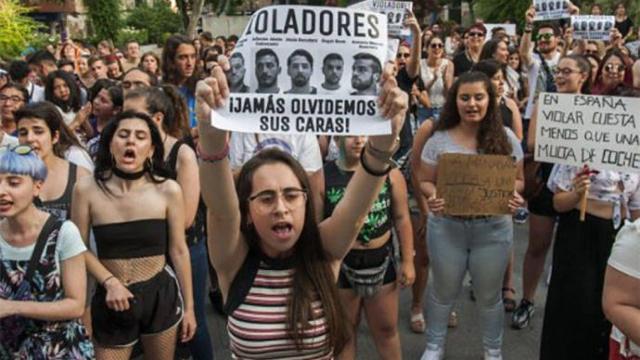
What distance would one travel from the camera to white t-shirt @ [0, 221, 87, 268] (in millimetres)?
2621

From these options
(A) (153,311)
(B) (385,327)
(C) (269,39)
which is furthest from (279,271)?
(B) (385,327)

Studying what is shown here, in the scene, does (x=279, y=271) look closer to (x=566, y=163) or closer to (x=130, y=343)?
(x=130, y=343)

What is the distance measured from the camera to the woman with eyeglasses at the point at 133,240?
10.1 ft

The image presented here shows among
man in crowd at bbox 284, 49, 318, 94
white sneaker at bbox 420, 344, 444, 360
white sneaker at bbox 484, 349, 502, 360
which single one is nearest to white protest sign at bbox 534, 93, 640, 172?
white sneaker at bbox 484, 349, 502, 360

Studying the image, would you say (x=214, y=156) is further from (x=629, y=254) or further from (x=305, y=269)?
(x=629, y=254)

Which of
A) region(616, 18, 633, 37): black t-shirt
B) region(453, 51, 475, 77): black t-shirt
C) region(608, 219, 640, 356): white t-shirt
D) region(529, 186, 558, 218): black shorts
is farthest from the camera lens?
region(616, 18, 633, 37): black t-shirt

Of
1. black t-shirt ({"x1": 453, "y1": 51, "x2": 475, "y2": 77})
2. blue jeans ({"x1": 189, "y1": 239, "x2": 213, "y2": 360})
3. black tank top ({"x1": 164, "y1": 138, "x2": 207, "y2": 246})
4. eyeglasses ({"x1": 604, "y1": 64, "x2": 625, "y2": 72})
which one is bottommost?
blue jeans ({"x1": 189, "y1": 239, "x2": 213, "y2": 360})

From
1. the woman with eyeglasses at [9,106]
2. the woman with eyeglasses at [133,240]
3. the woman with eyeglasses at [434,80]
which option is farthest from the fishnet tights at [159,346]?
the woman with eyeglasses at [434,80]

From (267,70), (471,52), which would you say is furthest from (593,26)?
(267,70)

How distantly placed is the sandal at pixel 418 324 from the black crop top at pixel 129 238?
2.28 meters

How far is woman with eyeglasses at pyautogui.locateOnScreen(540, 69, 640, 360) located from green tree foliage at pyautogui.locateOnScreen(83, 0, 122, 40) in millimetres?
32019

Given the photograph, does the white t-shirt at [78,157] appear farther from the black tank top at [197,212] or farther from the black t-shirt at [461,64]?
the black t-shirt at [461,64]

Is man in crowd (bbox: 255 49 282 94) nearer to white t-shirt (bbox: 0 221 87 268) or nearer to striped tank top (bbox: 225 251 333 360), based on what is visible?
striped tank top (bbox: 225 251 333 360)

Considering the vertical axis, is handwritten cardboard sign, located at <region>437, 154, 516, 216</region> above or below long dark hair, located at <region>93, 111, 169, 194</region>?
below
